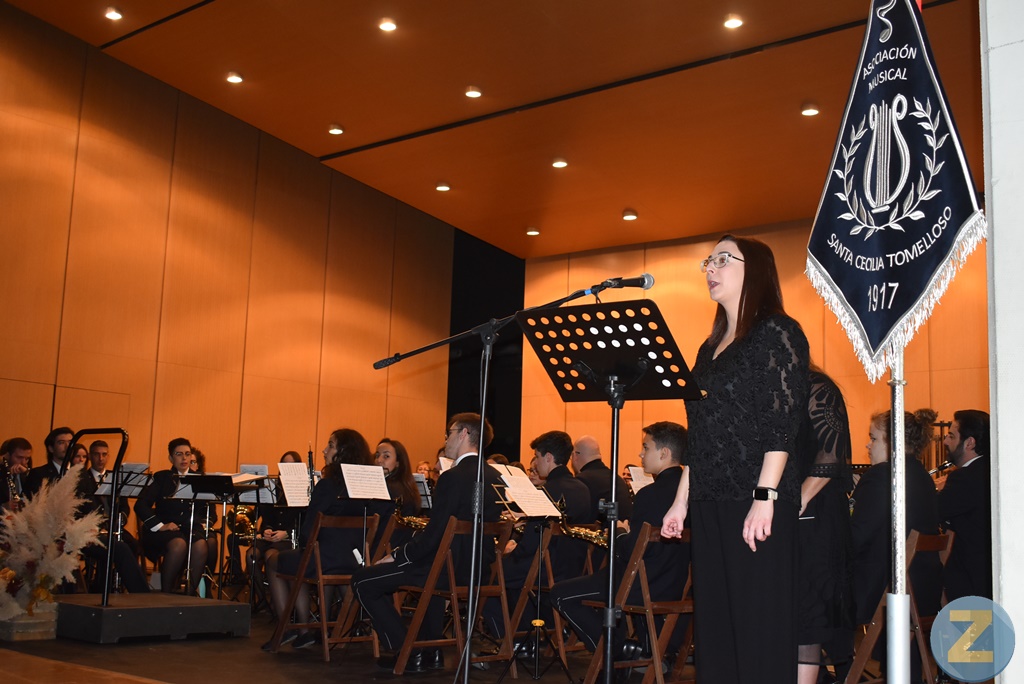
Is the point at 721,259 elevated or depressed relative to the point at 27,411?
elevated

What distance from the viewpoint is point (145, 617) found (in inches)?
229

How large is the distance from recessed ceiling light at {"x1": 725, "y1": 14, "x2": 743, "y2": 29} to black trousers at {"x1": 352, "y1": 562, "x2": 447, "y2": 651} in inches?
189

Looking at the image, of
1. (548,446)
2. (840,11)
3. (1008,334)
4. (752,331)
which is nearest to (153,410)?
(548,446)

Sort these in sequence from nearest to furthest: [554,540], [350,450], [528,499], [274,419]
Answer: [528,499] → [554,540] → [350,450] → [274,419]

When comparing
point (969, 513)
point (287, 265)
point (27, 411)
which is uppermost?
point (287, 265)

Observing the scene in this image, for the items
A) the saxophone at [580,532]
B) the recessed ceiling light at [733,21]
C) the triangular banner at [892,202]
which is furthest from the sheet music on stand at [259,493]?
the triangular banner at [892,202]

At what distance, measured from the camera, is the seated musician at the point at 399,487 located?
20.7 feet

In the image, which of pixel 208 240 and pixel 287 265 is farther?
pixel 287 265

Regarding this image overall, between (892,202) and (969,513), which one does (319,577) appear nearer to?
(969,513)

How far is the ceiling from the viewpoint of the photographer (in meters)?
7.46

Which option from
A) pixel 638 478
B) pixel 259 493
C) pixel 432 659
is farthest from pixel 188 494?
pixel 638 478

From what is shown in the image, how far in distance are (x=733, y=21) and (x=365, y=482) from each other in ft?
14.9

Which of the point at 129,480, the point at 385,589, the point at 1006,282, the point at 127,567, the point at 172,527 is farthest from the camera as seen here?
the point at 172,527

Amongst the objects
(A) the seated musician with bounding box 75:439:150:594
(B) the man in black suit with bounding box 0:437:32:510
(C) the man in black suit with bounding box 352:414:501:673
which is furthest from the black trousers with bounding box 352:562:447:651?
Result: (B) the man in black suit with bounding box 0:437:32:510
